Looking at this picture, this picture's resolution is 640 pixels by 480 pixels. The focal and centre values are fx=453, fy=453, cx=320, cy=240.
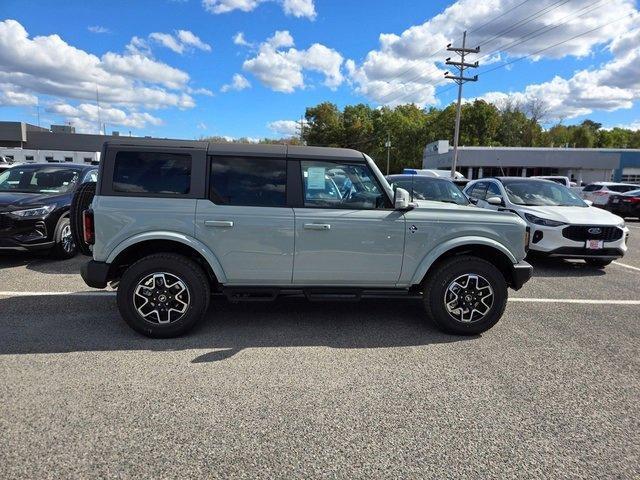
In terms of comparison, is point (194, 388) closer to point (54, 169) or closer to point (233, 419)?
point (233, 419)

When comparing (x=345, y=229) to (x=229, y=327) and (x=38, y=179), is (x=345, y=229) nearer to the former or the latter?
→ (x=229, y=327)

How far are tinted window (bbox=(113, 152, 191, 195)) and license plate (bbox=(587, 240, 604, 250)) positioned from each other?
6.82m

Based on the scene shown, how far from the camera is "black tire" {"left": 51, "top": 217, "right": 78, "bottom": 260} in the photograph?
24.9ft

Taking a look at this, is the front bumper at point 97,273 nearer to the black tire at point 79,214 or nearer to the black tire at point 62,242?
the black tire at point 79,214

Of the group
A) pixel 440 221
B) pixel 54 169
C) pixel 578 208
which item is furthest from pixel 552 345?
pixel 54 169

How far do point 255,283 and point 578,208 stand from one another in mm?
7169

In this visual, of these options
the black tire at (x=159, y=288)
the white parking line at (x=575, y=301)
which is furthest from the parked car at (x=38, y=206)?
the white parking line at (x=575, y=301)

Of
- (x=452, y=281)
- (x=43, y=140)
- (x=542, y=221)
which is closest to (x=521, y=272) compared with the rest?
(x=452, y=281)

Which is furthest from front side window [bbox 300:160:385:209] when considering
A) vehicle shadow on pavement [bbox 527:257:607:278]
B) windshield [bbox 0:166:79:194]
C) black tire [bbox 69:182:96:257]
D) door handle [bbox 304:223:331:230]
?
windshield [bbox 0:166:79:194]

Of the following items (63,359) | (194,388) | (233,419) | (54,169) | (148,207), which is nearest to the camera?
(233,419)

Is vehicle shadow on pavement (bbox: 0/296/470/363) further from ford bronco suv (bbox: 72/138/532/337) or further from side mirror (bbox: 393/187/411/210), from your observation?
side mirror (bbox: 393/187/411/210)

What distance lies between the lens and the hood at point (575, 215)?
782 cm

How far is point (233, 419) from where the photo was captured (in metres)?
3.02

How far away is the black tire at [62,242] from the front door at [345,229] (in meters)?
5.15
